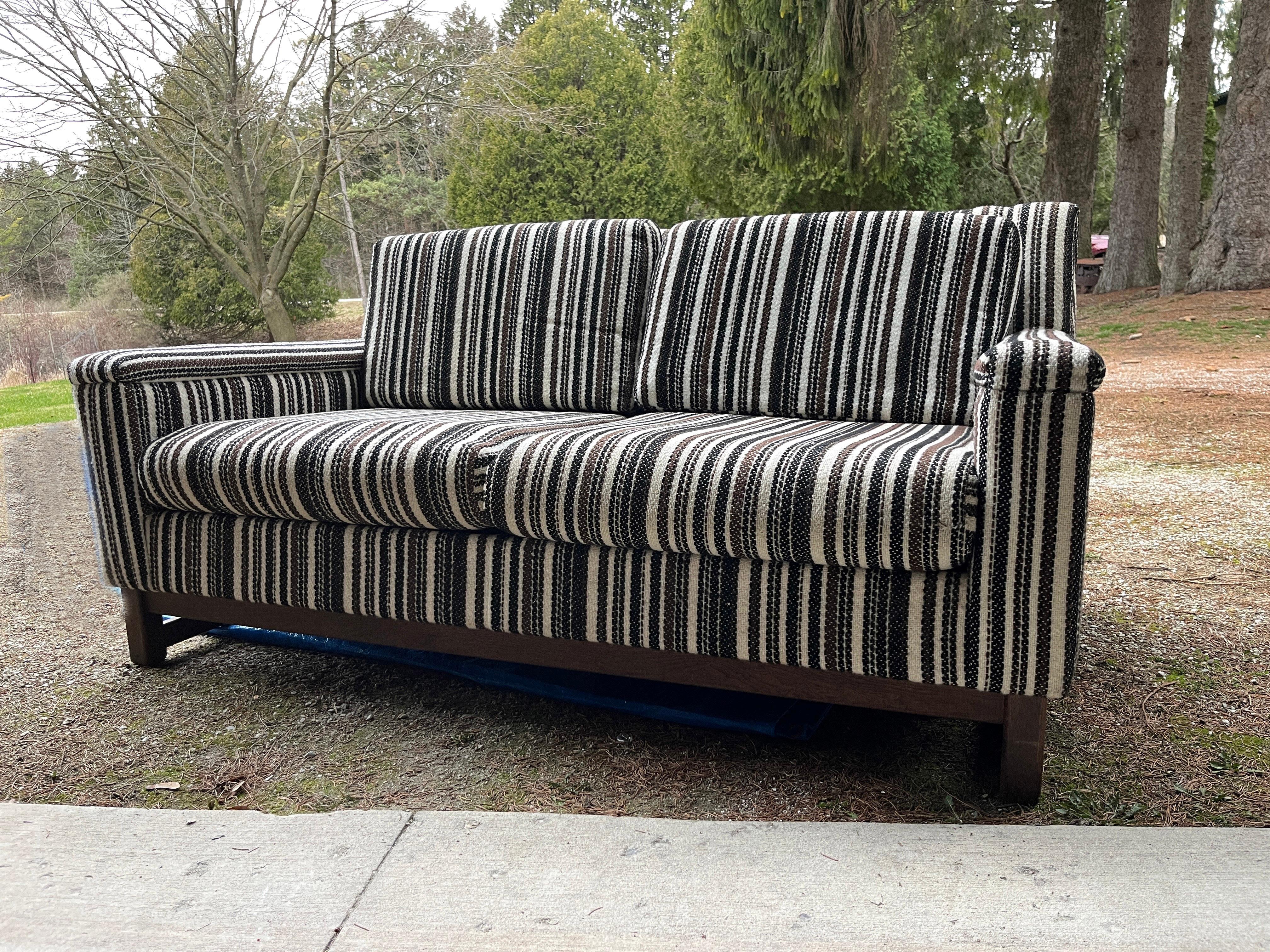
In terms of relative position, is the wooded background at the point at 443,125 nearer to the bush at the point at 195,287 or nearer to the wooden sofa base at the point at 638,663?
the bush at the point at 195,287

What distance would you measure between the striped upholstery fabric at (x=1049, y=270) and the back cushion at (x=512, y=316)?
803mm

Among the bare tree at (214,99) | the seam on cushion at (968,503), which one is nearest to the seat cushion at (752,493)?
the seam on cushion at (968,503)

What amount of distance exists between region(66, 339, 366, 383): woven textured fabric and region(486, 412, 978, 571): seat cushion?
804mm

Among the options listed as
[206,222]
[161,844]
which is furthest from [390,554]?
[206,222]

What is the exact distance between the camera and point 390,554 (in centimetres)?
169

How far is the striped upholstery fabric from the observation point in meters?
1.79

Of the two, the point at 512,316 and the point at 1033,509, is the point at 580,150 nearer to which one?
the point at 512,316

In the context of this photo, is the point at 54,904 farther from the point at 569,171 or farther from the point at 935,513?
the point at 569,171

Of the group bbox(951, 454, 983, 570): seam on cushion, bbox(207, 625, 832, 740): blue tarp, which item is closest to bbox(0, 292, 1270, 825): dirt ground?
bbox(207, 625, 832, 740): blue tarp

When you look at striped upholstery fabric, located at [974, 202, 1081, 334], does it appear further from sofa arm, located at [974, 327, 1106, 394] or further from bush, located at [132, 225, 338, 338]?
bush, located at [132, 225, 338, 338]

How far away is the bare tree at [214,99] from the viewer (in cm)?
652

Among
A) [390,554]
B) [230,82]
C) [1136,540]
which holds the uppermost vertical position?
[230,82]

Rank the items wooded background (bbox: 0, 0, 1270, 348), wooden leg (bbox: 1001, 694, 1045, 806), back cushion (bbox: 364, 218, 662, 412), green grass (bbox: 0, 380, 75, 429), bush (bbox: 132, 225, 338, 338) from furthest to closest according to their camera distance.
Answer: bush (bbox: 132, 225, 338, 338) → wooded background (bbox: 0, 0, 1270, 348) → green grass (bbox: 0, 380, 75, 429) → back cushion (bbox: 364, 218, 662, 412) → wooden leg (bbox: 1001, 694, 1045, 806)

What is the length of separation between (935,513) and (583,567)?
1.77 ft
